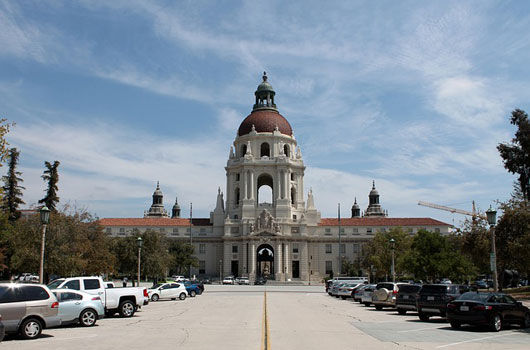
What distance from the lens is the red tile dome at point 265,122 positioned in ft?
361

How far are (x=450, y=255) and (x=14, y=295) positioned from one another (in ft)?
142

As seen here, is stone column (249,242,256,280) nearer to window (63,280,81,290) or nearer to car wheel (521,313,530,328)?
window (63,280,81,290)

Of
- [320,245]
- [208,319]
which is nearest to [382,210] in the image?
[320,245]

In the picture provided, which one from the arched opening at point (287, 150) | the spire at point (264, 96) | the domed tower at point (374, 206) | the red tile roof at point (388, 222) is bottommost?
the red tile roof at point (388, 222)

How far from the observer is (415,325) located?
2220 centimetres

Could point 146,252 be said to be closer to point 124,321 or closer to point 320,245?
point 124,321

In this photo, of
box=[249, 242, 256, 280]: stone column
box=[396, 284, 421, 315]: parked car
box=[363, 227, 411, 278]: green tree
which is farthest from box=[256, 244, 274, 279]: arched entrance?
box=[396, 284, 421, 315]: parked car

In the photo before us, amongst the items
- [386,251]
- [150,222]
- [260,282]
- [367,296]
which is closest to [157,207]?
[150,222]

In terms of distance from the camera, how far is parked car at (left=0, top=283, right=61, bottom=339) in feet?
55.4

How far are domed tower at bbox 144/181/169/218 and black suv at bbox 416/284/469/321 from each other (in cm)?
13540

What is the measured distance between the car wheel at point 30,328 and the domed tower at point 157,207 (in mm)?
139278

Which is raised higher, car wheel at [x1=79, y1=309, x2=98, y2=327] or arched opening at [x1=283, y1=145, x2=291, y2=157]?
arched opening at [x1=283, y1=145, x2=291, y2=157]

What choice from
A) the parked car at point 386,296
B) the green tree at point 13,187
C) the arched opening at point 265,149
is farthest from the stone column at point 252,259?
the parked car at point 386,296

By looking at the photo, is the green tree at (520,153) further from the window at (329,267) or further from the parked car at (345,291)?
the window at (329,267)
